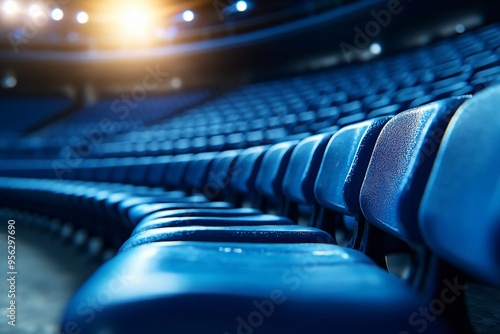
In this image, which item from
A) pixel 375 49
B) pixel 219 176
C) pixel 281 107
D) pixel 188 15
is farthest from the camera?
pixel 188 15

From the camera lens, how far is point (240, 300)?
22 centimetres

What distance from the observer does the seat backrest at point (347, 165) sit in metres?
0.43

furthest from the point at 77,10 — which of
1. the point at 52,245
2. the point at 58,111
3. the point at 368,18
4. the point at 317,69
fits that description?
the point at 52,245

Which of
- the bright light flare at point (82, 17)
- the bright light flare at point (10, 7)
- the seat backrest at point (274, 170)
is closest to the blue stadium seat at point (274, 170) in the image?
the seat backrest at point (274, 170)

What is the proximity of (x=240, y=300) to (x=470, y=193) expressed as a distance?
12 centimetres

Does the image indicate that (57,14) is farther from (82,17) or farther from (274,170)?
(274,170)

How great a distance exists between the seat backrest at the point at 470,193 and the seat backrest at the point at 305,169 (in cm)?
33

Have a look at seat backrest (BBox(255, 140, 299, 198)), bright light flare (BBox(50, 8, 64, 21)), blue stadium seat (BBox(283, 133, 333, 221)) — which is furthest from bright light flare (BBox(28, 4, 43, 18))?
blue stadium seat (BBox(283, 133, 333, 221))

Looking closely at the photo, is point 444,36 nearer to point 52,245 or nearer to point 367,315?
point 52,245

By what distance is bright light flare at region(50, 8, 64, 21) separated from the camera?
5.51 metres

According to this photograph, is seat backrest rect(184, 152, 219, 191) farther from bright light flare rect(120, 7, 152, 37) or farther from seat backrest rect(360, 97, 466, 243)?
bright light flare rect(120, 7, 152, 37)

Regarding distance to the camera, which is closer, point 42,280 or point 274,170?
point 274,170

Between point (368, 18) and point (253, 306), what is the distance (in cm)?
384

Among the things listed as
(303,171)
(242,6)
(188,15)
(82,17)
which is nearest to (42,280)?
(303,171)
